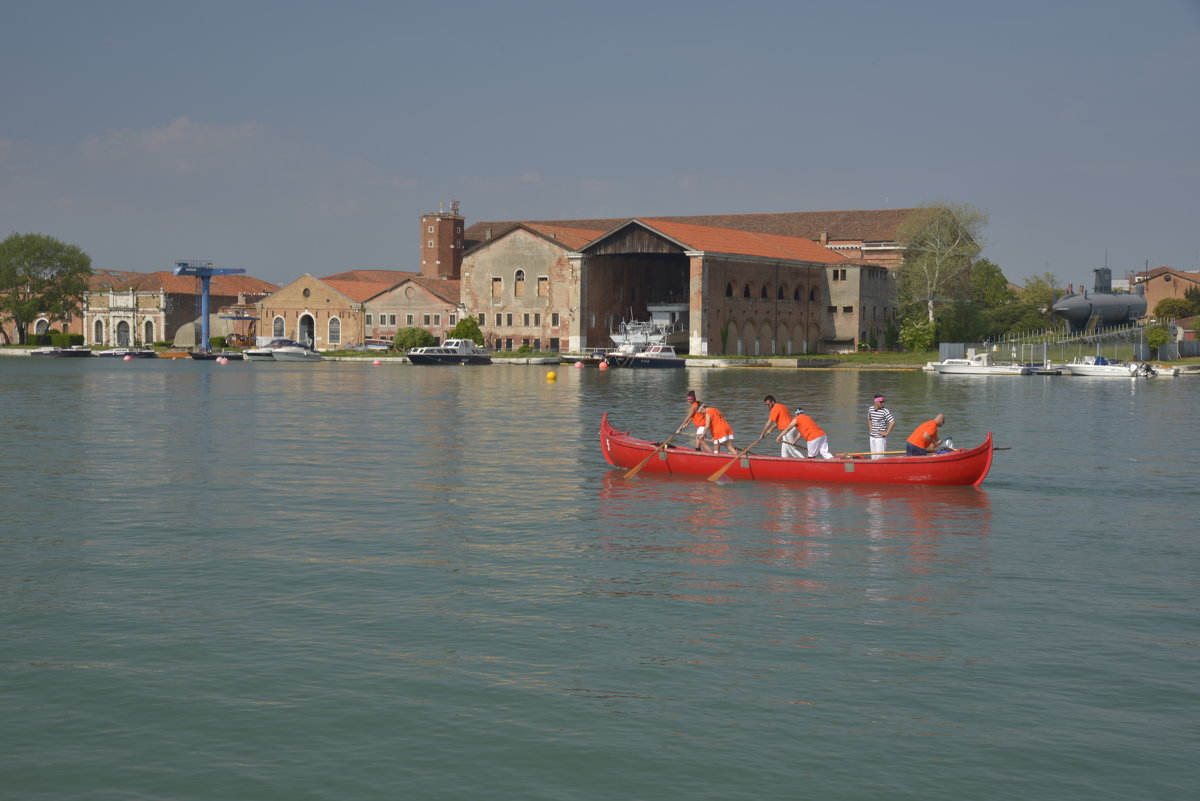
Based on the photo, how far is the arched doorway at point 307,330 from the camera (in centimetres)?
12212

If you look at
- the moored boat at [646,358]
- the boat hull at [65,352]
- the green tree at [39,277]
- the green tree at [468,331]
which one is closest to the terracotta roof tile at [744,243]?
the moored boat at [646,358]

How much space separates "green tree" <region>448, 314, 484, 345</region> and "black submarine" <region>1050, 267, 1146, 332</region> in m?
48.7

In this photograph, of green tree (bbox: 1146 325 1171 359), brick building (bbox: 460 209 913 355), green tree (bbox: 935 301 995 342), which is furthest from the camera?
green tree (bbox: 935 301 995 342)

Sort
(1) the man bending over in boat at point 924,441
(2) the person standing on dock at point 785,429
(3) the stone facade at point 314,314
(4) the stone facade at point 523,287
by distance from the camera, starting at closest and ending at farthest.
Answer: (1) the man bending over in boat at point 924,441, (2) the person standing on dock at point 785,429, (4) the stone facade at point 523,287, (3) the stone facade at point 314,314

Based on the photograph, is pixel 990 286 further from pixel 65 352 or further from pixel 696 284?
pixel 65 352

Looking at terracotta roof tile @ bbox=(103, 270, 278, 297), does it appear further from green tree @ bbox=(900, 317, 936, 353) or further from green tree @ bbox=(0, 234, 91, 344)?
green tree @ bbox=(900, 317, 936, 353)

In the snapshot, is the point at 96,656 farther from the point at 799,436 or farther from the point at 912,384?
the point at 912,384

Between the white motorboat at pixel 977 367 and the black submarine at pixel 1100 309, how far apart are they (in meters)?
16.8

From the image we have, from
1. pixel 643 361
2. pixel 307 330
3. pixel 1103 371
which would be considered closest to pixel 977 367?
pixel 1103 371

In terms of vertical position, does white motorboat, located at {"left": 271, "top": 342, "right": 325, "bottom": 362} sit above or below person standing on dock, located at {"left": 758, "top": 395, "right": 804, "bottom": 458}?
above

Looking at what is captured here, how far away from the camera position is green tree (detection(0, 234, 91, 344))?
445ft

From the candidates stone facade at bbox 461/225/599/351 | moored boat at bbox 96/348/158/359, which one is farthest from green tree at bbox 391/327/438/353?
moored boat at bbox 96/348/158/359

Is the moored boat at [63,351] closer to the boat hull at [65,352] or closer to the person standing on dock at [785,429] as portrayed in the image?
the boat hull at [65,352]

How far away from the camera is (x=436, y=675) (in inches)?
515
